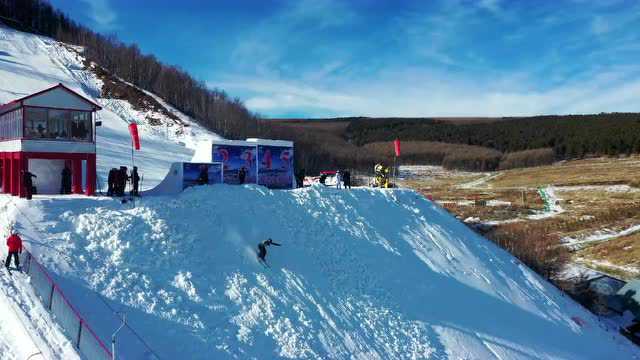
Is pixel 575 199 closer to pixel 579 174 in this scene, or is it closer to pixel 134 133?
pixel 579 174

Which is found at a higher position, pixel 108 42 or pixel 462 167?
pixel 108 42

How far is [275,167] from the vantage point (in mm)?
26188

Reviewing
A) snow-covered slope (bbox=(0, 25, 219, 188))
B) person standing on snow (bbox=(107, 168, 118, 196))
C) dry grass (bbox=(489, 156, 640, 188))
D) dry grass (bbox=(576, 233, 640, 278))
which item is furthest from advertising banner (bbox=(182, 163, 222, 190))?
dry grass (bbox=(489, 156, 640, 188))

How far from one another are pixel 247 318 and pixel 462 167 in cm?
10630

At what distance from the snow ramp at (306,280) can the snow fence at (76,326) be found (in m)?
0.38

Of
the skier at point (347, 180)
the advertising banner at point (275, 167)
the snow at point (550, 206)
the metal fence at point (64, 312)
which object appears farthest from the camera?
the snow at point (550, 206)

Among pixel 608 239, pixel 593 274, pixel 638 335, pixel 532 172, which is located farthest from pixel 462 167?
pixel 638 335

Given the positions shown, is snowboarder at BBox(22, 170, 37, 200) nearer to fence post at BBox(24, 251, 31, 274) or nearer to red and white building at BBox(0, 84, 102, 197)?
red and white building at BBox(0, 84, 102, 197)

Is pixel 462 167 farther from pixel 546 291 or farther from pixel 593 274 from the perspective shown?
pixel 546 291

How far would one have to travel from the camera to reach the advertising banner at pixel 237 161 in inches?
948

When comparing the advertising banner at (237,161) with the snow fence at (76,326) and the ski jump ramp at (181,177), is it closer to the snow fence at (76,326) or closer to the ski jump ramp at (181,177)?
the ski jump ramp at (181,177)

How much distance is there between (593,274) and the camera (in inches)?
1334

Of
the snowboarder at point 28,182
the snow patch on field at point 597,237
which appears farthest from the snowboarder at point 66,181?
the snow patch on field at point 597,237

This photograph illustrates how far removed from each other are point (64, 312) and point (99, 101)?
5073 cm
